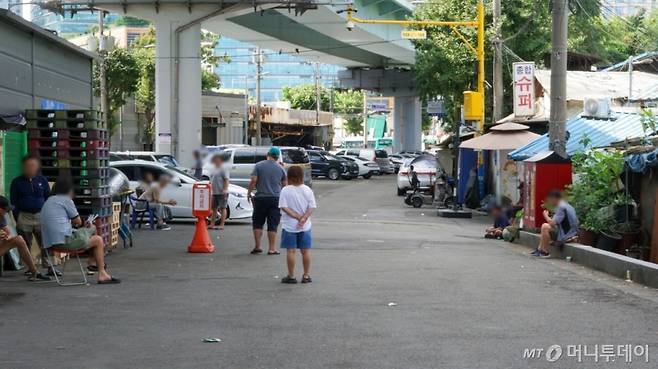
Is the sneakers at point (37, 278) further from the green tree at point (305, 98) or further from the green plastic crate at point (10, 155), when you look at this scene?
the green tree at point (305, 98)

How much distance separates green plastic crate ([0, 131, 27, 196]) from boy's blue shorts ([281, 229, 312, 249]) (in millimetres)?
4201

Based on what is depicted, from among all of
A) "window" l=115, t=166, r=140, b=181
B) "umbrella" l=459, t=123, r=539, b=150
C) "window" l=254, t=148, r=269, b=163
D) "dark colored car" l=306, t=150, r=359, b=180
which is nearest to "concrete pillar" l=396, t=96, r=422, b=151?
"dark colored car" l=306, t=150, r=359, b=180

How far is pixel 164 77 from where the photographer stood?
41.0 meters

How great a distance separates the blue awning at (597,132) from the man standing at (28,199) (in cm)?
1209

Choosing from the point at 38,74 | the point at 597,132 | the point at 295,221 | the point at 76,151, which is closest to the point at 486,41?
the point at 597,132

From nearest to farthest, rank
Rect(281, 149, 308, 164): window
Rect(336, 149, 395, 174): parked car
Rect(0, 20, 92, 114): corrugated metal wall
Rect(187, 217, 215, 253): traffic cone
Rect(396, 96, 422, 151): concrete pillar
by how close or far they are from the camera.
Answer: Rect(0, 20, 92, 114): corrugated metal wall
Rect(187, 217, 215, 253): traffic cone
Rect(281, 149, 308, 164): window
Rect(336, 149, 395, 174): parked car
Rect(396, 96, 422, 151): concrete pillar

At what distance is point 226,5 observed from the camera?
39.9 meters

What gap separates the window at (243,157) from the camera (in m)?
35.3

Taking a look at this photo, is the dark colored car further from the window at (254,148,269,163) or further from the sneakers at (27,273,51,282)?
the sneakers at (27,273,51,282)

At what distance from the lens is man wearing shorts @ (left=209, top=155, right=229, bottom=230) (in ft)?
72.3

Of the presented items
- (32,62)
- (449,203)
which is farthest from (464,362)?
(449,203)

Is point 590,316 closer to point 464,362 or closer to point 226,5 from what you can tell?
point 464,362

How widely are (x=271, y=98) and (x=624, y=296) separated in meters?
181

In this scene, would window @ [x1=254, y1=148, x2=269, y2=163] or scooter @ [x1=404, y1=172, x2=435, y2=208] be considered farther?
window @ [x1=254, y1=148, x2=269, y2=163]
